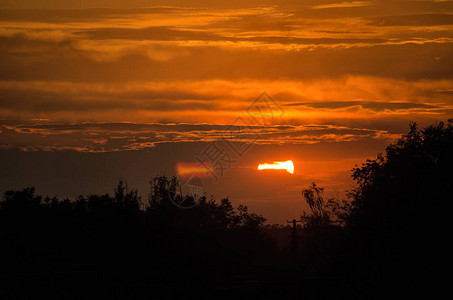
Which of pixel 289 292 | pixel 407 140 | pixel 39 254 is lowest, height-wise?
pixel 289 292

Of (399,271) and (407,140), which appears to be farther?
(407,140)

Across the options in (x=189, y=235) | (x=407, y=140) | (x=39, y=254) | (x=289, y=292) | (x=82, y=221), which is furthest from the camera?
(x=82, y=221)

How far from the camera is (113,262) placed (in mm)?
43562

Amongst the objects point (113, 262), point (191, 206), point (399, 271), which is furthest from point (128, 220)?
point (191, 206)

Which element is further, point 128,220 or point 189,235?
point 189,235

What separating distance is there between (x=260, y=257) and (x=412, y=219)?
5428 centimetres

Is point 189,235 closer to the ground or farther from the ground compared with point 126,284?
farther from the ground

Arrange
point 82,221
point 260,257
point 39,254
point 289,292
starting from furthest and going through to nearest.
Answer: point 260,257 < point 82,221 < point 39,254 < point 289,292

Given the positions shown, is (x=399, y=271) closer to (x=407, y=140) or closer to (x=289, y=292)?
(x=289, y=292)

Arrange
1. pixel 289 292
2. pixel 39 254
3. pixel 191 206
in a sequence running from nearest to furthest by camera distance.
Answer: pixel 289 292 < pixel 39 254 < pixel 191 206

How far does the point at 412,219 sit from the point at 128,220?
21.0m

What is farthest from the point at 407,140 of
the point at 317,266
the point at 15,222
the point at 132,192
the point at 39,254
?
the point at 132,192

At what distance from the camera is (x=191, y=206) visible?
72375 millimetres

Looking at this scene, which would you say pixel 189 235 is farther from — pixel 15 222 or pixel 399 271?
pixel 399 271
